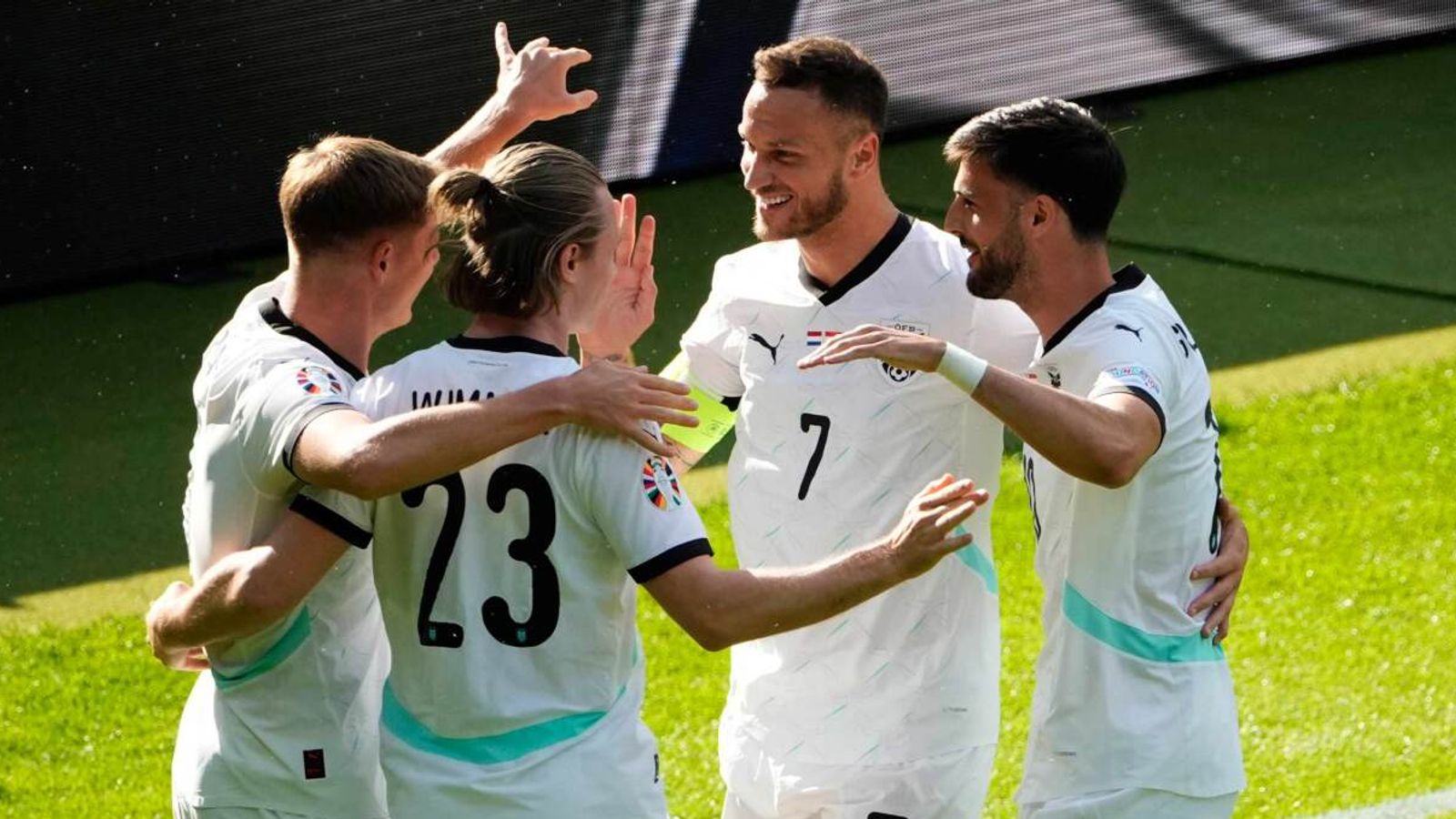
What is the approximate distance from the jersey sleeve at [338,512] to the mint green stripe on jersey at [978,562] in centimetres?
134

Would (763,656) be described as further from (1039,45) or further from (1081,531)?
(1039,45)

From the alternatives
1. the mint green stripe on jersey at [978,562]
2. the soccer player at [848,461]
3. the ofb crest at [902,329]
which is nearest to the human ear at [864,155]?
the soccer player at [848,461]

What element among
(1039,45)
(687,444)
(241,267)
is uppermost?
(687,444)

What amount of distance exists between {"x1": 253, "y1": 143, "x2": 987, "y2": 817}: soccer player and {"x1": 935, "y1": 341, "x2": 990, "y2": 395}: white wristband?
0.30 m

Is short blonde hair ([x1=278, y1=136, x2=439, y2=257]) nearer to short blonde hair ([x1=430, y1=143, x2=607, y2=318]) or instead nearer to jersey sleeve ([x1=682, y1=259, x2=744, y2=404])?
short blonde hair ([x1=430, y1=143, x2=607, y2=318])

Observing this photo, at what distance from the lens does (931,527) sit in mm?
3205

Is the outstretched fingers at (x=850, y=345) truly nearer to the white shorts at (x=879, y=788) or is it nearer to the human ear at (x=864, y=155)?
the human ear at (x=864, y=155)

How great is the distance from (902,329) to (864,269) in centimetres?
16

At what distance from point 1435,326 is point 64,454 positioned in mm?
5645

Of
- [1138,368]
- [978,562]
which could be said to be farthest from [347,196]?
[978,562]

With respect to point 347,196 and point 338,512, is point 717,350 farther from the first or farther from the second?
point 338,512

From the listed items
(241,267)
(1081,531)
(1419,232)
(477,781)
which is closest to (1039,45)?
(1419,232)

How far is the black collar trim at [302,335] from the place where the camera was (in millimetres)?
3664

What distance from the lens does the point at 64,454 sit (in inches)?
326
